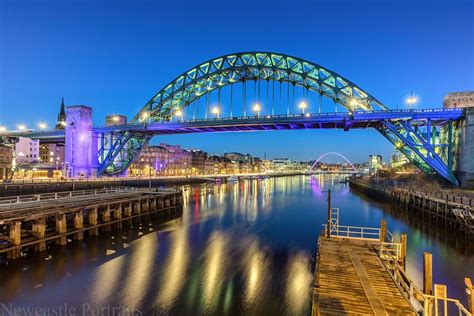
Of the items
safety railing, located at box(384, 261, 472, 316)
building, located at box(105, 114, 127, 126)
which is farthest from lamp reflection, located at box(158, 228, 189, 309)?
building, located at box(105, 114, 127, 126)

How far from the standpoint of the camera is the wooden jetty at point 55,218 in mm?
18266

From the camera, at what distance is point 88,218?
84.8 feet

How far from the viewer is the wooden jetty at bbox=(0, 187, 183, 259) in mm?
18266

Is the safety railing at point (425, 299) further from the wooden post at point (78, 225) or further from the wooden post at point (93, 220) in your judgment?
the wooden post at point (93, 220)

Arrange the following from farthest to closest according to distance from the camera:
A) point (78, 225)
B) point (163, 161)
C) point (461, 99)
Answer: point (163, 161) < point (461, 99) < point (78, 225)

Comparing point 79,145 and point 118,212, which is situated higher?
point 79,145

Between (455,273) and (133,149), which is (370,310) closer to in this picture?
(455,273)

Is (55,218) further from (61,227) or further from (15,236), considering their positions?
(15,236)

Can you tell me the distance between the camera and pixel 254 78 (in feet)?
→ 212

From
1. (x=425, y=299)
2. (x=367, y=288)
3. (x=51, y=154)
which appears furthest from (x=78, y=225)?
(x=51, y=154)

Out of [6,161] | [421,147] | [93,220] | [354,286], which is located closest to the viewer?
[354,286]

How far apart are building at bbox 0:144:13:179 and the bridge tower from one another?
11.5m

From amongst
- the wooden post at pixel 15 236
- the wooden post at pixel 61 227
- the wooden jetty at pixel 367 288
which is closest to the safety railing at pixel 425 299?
the wooden jetty at pixel 367 288

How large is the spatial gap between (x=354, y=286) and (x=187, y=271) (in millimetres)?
10184
